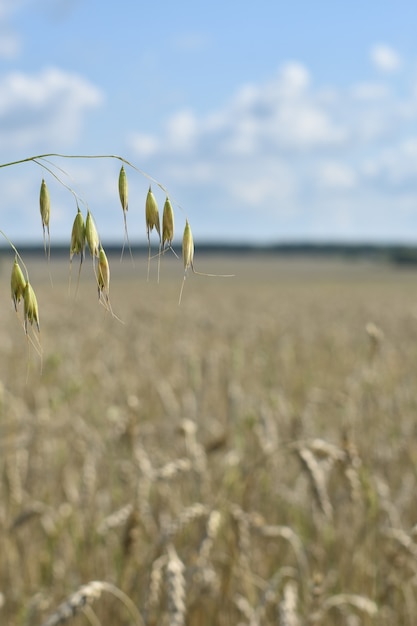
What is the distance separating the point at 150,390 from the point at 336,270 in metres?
62.3

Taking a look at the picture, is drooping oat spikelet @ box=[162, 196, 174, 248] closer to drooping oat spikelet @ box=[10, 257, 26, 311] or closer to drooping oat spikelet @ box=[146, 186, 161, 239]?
drooping oat spikelet @ box=[146, 186, 161, 239]

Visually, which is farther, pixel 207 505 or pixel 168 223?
pixel 207 505

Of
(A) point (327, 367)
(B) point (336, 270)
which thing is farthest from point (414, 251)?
(A) point (327, 367)

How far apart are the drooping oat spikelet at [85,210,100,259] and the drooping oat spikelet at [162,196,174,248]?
0.34ft

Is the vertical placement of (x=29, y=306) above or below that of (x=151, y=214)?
below

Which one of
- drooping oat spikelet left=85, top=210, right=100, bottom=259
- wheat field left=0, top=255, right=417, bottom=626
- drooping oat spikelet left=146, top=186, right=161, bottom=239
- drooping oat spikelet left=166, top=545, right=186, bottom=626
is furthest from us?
wheat field left=0, top=255, right=417, bottom=626

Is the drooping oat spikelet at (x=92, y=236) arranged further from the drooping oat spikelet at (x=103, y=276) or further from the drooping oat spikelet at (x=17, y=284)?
the drooping oat spikelet at (x=17, y=284)

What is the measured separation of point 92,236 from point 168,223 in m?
0.15

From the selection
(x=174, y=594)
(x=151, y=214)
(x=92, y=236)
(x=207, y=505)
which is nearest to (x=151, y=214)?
(x=151, y=214)

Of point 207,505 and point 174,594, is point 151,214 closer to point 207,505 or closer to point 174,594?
point 174,594

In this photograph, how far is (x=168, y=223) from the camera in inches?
51.9

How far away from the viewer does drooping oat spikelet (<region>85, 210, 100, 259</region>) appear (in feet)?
3.94

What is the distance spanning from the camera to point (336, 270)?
6838 cm

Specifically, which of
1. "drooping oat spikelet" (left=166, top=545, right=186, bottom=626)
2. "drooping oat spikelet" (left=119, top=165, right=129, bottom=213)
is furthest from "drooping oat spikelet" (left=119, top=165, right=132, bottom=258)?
"drooping oat spikelet" (left=166, top=545, right=186, bottom=626)
